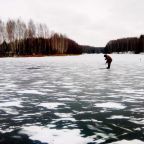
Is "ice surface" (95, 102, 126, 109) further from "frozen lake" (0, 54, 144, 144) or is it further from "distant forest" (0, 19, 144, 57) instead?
"distant forest" (0, 19, 144, 57)

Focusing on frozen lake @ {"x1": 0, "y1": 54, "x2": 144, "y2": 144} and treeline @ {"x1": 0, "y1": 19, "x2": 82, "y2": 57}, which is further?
treeline @ {"x1": 0, "y1": 19, "x2": 82, "y2": 57}

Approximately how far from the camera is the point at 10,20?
309 ft

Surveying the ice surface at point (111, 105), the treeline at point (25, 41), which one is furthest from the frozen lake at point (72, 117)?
the treeline at point (25, 41)

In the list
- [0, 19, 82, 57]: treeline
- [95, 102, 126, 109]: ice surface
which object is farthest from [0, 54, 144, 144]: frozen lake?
[0, 19, 82, 57]: treeline

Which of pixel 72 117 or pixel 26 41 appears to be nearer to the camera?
pixel 72 117

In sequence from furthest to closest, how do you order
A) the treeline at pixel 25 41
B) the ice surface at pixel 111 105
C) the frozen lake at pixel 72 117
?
1. the treeline at pixel 25 41
2. the ice surface at pixel 111 105
3. the frozen lake at pixel 72 117

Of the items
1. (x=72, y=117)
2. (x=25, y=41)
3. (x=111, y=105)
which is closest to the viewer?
(x=72, y=117)

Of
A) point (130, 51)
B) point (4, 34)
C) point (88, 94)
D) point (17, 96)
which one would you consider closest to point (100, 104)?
point (88, 94)

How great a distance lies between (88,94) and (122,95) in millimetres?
1140

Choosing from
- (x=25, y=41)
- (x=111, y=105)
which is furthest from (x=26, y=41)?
(x=111, y=105)

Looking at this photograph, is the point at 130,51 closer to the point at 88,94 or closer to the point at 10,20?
the point at 10,20

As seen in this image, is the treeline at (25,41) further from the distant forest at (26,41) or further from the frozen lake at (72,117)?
the frozen lake at (72,117)

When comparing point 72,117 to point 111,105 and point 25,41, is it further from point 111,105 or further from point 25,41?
point 25,41

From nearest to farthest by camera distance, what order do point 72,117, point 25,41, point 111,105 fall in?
point 72,117 → point 111,105 → point 25,41
